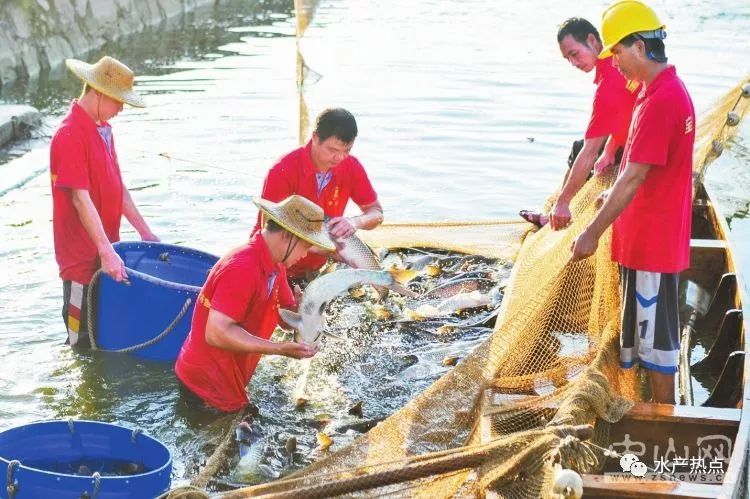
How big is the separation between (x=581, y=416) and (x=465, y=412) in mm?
934

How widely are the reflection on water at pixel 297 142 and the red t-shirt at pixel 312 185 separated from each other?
40.2 inches

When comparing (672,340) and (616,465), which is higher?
(672,340)

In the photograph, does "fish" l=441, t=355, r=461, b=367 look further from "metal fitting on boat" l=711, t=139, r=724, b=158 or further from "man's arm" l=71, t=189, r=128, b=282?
"metal fitting on boat" l=711, t=139, r=724, b=158

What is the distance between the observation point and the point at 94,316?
7.08m

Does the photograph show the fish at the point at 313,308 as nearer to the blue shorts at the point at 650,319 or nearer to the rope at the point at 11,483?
the blue shorts at the point at 650,319

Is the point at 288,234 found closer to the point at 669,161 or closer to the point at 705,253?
the point at 669,161

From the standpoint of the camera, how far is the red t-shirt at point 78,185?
6699 millimetres

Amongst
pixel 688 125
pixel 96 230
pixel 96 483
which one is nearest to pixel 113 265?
pixel 96 230

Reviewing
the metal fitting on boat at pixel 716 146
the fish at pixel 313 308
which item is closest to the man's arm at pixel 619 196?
the fish at pixel 313 308

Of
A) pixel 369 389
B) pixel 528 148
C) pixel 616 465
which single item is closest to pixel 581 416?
pixel 616 465

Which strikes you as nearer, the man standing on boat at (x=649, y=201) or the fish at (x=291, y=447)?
the man standing on boat at (x=649, y=201)

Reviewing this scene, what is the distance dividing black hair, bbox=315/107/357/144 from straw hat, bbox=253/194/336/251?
1542 millimetres

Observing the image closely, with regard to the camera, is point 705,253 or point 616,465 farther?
point 705,253

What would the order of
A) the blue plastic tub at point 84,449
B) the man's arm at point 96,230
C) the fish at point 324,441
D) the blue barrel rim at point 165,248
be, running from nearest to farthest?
the blue plastic tub at point 84,449, the fish at point 324,441, the man's arm at point 96,230, the blue barrel rim at point 165,248
